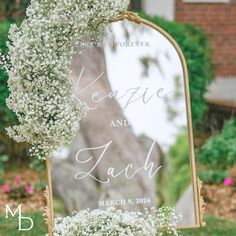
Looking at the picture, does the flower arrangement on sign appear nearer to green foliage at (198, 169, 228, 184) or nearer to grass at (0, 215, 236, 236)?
grass at (0, 215, 236, 236)

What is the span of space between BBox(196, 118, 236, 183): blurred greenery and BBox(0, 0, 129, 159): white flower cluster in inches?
95.4

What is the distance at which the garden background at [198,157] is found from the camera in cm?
636

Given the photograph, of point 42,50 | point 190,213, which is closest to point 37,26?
point 42,50

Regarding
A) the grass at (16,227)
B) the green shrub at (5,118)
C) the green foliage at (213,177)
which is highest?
the green shrub at (5,118)

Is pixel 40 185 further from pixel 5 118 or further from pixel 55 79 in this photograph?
pixel 55 79

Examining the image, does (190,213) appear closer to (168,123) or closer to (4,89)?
(168,123)

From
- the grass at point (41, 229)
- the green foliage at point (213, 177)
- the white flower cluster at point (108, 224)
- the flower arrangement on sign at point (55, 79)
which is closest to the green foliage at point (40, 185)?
the grass at point (41, 229)

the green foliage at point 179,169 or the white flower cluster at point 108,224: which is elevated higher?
the green foliage at point 179,169

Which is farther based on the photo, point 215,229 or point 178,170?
point 215,229

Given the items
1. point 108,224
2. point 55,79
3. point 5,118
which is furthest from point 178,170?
point 5,118

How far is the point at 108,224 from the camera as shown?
5145 mm

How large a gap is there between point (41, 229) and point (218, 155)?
2202 millimetres

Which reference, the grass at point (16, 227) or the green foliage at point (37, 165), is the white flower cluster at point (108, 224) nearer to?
the grass at point (16, 227)

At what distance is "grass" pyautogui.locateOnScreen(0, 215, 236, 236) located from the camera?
5922 mm
